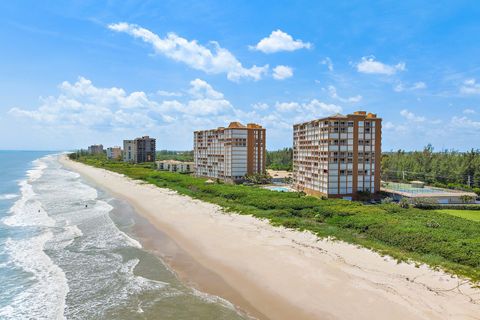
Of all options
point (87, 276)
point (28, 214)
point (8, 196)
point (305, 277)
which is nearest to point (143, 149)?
point (8, 196)

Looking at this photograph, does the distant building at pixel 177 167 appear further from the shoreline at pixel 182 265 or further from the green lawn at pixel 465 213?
the green lawn at pixel 465 213

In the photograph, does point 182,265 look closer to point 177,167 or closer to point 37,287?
point 37,287

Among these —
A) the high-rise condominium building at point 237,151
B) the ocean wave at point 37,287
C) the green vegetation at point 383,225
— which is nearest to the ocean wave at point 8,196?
the ocean wave at point 37,287

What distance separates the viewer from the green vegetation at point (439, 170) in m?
71.3

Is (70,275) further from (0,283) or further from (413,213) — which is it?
(413,213)

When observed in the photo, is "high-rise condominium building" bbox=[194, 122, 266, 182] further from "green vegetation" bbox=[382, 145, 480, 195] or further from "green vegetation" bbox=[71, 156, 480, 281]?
"green vegetation" bbox=[382, 145, 480, 195]

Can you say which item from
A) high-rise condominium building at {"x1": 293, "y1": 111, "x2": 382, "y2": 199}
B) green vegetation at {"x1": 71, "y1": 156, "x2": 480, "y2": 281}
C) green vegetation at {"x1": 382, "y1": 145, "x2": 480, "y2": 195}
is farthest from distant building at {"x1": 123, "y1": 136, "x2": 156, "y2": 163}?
high-rise condominium building at {"x1": 293, "y1": 111, "x2": 382, "y2": 199}

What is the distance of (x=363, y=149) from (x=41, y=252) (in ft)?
146

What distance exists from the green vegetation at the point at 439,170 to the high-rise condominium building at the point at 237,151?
31750mm

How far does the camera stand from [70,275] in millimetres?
23562

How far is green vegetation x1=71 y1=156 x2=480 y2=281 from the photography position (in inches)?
992

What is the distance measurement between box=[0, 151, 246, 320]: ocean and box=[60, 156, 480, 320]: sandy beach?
6.02ft

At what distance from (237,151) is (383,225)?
49015 millimetres

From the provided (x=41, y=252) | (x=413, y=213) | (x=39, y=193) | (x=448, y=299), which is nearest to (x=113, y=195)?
(x=39, y=193)
